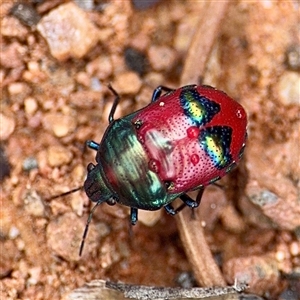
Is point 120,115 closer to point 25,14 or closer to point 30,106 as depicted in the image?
point 30,106

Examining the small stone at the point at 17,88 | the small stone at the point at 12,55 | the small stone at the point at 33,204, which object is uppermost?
the small stone at the point at 12,55

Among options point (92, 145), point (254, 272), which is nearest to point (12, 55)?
point (92, 145)

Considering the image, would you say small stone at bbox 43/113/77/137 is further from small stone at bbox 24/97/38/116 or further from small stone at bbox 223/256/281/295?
small stone at bbox 223/256/281/295

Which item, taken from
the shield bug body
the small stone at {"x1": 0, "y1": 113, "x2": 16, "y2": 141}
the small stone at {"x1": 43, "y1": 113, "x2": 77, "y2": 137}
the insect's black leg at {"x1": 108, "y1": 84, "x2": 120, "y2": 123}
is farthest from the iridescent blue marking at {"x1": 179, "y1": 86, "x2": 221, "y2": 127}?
the small stone at {"x1": 0, "y1": 113, "x2": 16, "y2": 141}

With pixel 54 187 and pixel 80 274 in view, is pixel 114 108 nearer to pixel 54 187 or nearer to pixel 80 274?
pixel 54 187

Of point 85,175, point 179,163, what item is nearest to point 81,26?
point 85,175

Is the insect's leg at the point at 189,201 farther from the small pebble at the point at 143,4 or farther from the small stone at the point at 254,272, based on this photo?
the small pebble at the point at 143,4

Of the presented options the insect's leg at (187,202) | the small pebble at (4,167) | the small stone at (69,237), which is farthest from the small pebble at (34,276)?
the insect's leg at (187,202)

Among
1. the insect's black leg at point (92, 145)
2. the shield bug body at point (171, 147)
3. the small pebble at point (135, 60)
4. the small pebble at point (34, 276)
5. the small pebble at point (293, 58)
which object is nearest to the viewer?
the shield bug body at point (171, 147)
